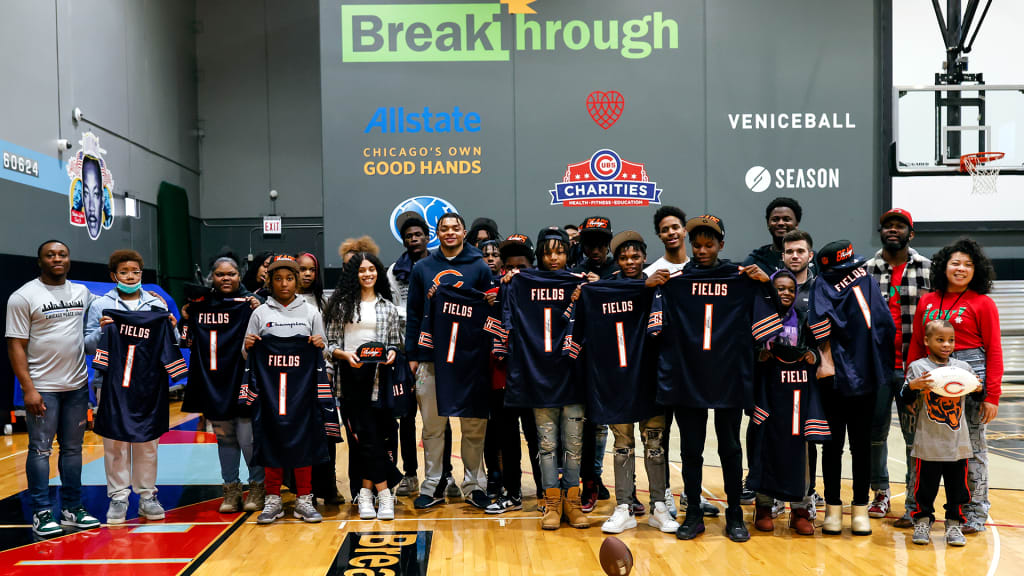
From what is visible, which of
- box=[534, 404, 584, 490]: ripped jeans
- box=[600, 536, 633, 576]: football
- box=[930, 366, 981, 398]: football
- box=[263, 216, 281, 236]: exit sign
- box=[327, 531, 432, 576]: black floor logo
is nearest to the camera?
box=[600, 536, 633, 576]: football

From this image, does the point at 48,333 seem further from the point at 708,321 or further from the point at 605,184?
the point at 605,184

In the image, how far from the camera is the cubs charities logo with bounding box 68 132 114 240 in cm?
948

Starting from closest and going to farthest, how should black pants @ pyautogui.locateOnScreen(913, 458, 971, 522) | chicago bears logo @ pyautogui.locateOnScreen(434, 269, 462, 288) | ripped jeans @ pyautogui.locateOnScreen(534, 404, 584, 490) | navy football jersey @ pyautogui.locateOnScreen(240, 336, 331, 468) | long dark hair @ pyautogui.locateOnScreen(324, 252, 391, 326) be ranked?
black pants @ pyautogui.locateOnScreen(913, 458, 971, 522) < ripped jeans @ pyautogui.locateOnScreen(534, 404, 584, 490) < navy football jersey @ pyautogui.locateOnScreen(240, 336, 331, 468) < long dark hair @ pyautogui.locateOnScreen(324, 252, 391, 326) < chicago bears logo @ pyautogui.locateOnScreen(434, 269, 462, 288)

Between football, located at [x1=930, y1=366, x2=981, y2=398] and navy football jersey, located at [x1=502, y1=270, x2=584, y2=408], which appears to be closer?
football, located at [x1=930, y1=366, x2=981, y2=398]

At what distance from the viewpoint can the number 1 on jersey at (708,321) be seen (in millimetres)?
3969

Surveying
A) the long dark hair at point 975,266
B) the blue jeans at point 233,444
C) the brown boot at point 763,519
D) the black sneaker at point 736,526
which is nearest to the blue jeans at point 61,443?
the blue jeans at point 233,444

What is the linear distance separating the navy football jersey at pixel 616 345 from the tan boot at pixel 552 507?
0.49m

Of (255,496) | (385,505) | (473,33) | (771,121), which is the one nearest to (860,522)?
(385,505)

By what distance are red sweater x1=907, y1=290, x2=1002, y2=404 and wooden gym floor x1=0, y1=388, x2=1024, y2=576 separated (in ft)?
2.93

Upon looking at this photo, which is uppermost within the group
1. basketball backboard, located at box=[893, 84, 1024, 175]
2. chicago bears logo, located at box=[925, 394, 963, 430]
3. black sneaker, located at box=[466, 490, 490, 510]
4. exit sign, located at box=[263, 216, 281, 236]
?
basketball backboard, located at box=[893, 84, 1024, 175]

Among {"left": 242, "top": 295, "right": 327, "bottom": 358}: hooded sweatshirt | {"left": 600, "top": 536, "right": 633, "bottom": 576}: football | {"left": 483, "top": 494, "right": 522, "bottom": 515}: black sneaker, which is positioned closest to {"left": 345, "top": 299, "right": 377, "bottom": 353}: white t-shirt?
{"left": 242, "top": 295, "right": 327, "bottom": 358}: hooded sweatshirt

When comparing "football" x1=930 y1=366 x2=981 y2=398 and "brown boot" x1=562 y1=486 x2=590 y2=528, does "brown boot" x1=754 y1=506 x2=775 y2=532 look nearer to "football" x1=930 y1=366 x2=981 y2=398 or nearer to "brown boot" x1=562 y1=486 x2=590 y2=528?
"brown boot" x1=562 y1=486 x2=590 y2=528

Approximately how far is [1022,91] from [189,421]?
10.7m

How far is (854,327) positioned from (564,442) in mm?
1690
